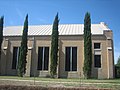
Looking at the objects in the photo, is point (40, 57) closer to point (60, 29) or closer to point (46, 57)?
point (46, 57)

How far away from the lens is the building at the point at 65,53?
36.0 meters

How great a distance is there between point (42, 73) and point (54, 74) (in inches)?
139

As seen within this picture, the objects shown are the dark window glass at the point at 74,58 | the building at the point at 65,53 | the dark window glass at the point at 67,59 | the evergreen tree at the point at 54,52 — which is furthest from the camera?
the dark window glass at the point at 67,59

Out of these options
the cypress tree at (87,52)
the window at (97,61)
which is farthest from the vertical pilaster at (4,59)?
the window at (97,61)

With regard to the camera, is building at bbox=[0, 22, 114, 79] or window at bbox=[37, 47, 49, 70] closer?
building at bbox=[0, 22, 114, 79]

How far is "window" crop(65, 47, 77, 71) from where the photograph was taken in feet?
121

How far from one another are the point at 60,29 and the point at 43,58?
8.37m

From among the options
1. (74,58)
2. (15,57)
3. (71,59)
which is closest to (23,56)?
(15,57)

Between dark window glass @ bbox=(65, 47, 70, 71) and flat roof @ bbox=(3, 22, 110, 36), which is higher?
flat roof @ bbox=(3, 22, 110, 36)

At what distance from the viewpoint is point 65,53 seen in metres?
37.5

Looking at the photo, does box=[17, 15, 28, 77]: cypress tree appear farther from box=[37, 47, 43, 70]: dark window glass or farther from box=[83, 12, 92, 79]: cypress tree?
box=[83, 12, 92, 79]: cypress tree

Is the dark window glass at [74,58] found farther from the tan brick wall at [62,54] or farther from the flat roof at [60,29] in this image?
the flat roof at [60,29]

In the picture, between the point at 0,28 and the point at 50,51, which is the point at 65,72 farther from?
the point at 0,28

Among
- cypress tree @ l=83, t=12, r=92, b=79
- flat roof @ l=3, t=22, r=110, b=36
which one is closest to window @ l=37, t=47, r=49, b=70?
flat roof @ l=3, t=22, r=110, b=36
